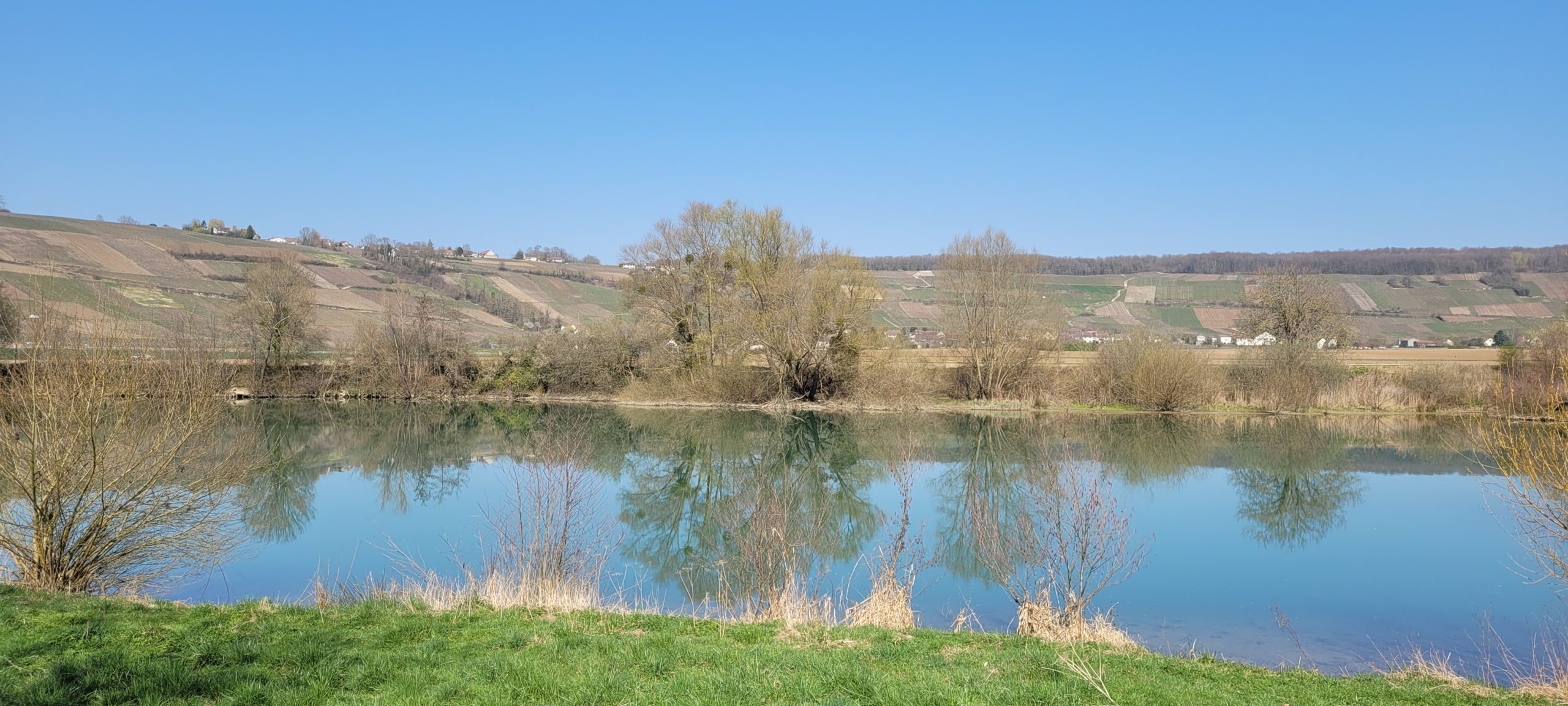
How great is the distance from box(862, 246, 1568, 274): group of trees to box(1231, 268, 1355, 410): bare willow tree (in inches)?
Answer: 1736

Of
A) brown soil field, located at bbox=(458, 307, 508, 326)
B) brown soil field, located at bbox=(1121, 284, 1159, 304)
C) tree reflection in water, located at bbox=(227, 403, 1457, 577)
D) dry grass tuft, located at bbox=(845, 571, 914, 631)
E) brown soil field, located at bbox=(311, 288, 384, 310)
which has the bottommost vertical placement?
tree reflection in water, located at bbox=(227, 403, 1457, 577)

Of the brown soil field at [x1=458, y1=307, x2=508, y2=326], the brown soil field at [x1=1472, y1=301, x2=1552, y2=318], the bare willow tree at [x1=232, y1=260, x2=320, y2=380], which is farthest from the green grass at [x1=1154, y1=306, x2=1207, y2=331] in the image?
the bare willow tree at [x1=232, y1=260, x2=320, y2=380]

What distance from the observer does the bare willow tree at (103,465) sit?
9.88 meters

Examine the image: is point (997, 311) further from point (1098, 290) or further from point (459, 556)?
point (1098, 290)

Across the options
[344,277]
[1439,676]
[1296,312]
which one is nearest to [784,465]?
[1439,676]

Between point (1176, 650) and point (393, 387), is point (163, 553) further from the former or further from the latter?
point (393, 387)

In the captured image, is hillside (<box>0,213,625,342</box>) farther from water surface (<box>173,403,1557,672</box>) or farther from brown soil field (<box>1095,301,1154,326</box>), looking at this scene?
brown soil field (<box>1095,301,1154,326</box>)

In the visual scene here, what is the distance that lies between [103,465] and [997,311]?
34.9 meters

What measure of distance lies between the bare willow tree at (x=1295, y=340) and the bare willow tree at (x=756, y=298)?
56.5ft

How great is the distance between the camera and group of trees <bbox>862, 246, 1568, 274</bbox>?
93.5 metres

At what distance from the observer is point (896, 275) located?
117 meters

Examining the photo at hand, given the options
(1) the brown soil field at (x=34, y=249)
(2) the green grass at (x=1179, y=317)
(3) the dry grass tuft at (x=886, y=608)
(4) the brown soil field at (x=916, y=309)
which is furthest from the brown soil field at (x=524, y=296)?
(3) the dry grass tuft at (x=886, y=608)

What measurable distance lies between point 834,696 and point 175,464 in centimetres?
973

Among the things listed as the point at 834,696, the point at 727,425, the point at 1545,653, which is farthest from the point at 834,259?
the point at 834,696
